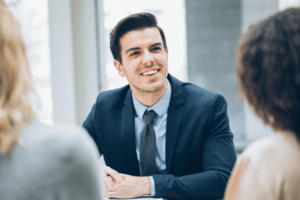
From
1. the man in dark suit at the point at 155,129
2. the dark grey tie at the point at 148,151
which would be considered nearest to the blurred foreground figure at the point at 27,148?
the man in dark suit at the point at 155,129

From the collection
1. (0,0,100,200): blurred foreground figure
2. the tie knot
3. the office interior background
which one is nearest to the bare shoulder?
(0,0,100,200): blurred foreground figure

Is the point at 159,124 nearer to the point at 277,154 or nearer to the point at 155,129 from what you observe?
the point at 155,129

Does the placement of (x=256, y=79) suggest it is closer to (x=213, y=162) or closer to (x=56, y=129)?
(x=56, y=129)

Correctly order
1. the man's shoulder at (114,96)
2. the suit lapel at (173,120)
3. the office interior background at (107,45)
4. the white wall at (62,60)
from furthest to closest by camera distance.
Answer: the white wall at (62,60), the office interior background at (107,45), the man's shoulder at (114,96), the suit lapel at (173,120)

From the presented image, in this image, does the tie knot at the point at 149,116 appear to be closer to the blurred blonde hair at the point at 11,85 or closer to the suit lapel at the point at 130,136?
the suit lapel at the point at 130,136

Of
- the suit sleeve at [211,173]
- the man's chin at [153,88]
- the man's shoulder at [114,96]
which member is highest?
the man's chin at [153,88]

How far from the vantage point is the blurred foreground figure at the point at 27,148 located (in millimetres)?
545

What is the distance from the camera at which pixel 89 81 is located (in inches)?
106

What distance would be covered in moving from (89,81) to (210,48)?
4.06ft

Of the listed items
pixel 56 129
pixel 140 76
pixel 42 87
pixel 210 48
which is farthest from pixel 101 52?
pixel 56 129

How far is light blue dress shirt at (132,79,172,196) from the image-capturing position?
4.66ft

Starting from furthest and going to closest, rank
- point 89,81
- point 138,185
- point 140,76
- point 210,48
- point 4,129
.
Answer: point 89,81, point 210,48, point 140,76, point 138,185, point 4,129

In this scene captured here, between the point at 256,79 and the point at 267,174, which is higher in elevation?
the point at 256,79

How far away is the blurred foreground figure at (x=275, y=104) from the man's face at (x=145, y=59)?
906 mm
